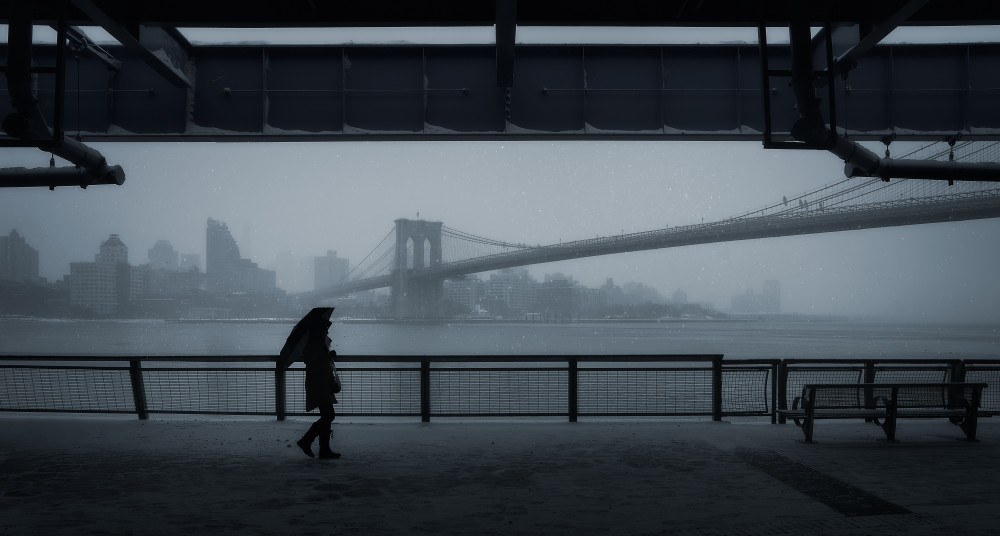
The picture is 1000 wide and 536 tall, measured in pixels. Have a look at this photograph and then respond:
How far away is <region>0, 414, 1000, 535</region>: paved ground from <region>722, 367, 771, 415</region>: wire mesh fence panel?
35.4 inches

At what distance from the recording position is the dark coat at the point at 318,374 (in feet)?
25.0

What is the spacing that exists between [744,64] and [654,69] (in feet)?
4.85

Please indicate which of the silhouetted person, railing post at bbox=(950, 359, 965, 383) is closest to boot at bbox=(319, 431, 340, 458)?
the silhouetted person

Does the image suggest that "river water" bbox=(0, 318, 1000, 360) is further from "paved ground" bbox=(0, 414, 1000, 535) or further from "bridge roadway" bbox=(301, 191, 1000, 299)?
"paved ground" bbox=(0, 414, 1000, 535)

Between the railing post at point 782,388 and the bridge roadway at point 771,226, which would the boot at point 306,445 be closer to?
the railing post at point 782,388

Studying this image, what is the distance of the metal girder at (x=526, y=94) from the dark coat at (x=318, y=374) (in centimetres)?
510

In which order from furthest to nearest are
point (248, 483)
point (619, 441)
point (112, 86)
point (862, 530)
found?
point (112, 86), point (619, 441), point (248, 483), point (862, 530)

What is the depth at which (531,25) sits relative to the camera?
9.65 m

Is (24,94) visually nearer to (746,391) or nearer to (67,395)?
(746,391)

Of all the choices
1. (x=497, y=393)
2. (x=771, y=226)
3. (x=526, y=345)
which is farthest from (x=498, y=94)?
Answer: (x=526, y=345)

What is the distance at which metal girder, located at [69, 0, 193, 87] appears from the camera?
8.50 m

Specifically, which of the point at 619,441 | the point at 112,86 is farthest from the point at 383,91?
the point at 619,441

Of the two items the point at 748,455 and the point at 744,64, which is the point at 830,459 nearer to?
the point at 748,455

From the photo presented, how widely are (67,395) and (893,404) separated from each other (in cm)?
3373
